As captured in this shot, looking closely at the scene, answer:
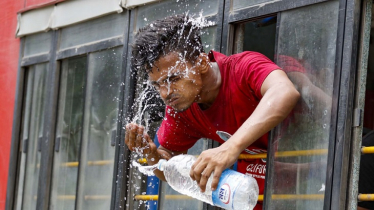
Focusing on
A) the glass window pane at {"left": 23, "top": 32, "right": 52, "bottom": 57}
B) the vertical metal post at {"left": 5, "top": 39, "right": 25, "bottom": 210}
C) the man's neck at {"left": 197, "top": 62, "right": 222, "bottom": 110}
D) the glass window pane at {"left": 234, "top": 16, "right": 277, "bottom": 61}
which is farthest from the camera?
the vertical metal post at {"left": 5, "top": 39, "right": 25, "bottom": 210}

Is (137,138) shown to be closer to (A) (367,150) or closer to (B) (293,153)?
(B) (293,153)

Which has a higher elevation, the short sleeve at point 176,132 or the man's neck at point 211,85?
the man's neck at point 211,85

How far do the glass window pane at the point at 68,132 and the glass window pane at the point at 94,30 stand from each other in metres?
0.19

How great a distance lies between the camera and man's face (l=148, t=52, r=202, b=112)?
482 centimetres

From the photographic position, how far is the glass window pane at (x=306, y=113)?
479 centimetres

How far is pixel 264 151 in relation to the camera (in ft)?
17.7

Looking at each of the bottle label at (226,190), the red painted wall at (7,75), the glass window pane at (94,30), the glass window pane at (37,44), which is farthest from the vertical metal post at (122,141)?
the bottle label at (226,190)

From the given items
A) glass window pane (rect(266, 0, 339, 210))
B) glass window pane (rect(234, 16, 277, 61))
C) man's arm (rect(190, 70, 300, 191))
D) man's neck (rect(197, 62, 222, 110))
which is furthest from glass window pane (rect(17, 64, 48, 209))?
man's arm (rect(190, 70, 300, 191))

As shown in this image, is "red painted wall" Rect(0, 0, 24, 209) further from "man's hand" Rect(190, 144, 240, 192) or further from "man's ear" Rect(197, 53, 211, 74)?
"man's hand" Rect(190, 144, 240, 192)

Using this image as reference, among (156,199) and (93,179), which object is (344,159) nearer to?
(156,199)

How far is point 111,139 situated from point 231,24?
1815 millimetres

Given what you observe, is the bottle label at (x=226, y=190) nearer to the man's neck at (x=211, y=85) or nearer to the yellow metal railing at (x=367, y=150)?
the man's neck at (x=211, y=85)

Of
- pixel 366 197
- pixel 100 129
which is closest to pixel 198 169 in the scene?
pixel 366 197

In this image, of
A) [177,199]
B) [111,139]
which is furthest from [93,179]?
[177,199]
